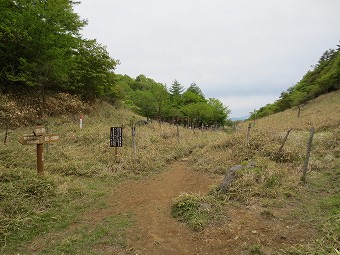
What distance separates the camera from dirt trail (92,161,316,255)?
15.1 ft

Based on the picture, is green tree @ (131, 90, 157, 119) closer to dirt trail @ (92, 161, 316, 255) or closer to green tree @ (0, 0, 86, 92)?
green tree @ (0, 0, 86, 92)

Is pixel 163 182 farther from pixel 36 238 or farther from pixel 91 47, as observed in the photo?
pixel 91 47

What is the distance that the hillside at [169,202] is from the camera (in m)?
4.70

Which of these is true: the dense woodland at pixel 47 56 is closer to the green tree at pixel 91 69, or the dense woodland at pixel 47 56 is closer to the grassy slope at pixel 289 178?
the green tree at pixel 91 69

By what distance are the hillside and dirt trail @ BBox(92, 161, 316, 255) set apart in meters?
0.02

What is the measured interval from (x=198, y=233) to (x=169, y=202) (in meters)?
1.84

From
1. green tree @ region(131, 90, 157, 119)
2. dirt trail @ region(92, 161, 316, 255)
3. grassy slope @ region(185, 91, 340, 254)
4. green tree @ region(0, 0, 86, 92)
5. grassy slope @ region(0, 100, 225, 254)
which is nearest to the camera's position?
dirt trail @ region(92, 161, 316, 255)

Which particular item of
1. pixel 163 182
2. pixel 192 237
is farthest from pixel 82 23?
pixel 192 237

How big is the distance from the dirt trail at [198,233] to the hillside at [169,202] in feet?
0.06

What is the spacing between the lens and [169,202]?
22.4 feet

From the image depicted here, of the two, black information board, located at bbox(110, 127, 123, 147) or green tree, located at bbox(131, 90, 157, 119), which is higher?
green tree, located at bbox(131, 90, 157, 119)

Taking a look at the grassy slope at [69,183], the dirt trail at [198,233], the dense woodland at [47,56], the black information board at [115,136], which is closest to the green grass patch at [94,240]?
the grassy slope at [69,183]

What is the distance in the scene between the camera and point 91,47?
767 inches

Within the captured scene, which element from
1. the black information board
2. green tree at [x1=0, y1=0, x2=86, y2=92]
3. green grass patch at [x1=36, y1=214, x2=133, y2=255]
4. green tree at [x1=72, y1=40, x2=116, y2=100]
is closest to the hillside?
green grass patch at [x1=36, y1=214, x2=133, y2=255]
